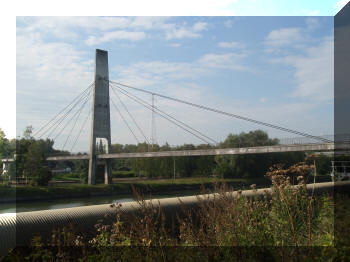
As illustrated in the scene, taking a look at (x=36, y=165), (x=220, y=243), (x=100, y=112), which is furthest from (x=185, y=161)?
(x=220, y=243)

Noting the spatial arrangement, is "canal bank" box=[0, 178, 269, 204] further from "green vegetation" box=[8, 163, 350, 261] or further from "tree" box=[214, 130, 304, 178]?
"green vegetation" box=[8, 163, 350, 261]

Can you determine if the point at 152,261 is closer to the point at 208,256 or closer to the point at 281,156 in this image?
the point at 208,256

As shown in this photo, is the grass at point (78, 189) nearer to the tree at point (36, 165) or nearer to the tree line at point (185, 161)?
the tree at point (36, 165)

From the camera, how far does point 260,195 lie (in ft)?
15.7

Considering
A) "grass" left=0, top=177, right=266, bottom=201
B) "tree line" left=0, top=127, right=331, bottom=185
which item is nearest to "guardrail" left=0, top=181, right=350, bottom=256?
"grass" left=0, top=177, right=266, bottom=201

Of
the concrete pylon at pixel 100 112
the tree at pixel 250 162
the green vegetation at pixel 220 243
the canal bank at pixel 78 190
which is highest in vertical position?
the concrete pylon at pixel 100 112

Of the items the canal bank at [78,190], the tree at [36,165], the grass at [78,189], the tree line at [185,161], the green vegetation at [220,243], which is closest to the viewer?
the green vegetation at [220,243]

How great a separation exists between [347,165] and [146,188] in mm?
19390

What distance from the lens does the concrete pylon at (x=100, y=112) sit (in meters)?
29.3

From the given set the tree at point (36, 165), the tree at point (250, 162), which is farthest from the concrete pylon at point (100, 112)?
the tree at point (250, 162)

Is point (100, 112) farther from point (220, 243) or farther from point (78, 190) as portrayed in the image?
point (220, 243)

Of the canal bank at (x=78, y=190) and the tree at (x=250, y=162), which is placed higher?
the tree at (x=250, y=162)

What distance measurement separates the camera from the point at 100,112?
29.8m

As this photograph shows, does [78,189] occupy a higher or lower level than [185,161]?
lower
